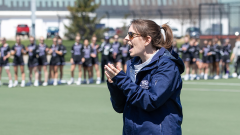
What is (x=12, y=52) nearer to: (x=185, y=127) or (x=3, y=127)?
(x=3, y=127)

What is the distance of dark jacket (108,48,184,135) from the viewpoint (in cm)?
255

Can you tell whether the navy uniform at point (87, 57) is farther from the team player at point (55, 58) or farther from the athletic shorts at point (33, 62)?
the athletic shorts at point (33, 62)

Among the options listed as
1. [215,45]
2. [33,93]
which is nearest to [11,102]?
[33,93]

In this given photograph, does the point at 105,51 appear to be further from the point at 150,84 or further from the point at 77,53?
the point at 150,84

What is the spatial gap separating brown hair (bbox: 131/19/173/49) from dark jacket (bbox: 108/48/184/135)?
3.2 inches

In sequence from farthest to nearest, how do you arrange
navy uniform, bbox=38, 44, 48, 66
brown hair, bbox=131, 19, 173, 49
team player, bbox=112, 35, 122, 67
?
team player, bbox=112, 35, 122, 67, navy uniform, bbox=38, 44, 48, 66, brown hair, bbox=131, 19, 173, 49

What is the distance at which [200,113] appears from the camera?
8141 mm

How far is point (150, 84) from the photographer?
264cm

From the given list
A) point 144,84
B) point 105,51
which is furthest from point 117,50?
point 144,84

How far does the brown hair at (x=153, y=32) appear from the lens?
2758mm

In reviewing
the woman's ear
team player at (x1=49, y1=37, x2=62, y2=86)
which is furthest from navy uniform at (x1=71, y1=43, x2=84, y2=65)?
the woman's ear

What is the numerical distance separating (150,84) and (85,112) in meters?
5.81

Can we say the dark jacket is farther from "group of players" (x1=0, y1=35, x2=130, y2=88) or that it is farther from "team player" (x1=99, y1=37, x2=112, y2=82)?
"team player" (x1=99, y1=37, x2=112, y2=82)

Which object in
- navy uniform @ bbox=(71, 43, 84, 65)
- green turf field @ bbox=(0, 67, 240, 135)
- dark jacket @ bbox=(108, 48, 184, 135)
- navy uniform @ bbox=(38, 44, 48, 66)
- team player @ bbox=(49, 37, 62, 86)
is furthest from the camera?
navy uniform @ bbox=(71, 43, 84, 65)
